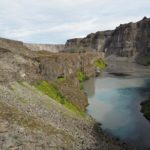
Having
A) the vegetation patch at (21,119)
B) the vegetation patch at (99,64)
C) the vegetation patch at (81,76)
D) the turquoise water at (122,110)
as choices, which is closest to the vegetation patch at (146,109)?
the turquoise water at (122,110)

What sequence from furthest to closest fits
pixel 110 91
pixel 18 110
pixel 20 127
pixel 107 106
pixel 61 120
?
pixel 110 91
pixel 107 106
pixel 61 120
pixel 18 110
pixel 20 127

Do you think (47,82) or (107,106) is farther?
(107,106)

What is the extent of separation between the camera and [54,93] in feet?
196

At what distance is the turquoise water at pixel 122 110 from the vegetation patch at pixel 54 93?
14.0 ft

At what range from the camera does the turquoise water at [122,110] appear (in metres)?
48.0

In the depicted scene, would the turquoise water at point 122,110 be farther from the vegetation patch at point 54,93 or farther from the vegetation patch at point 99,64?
the vegetation patch at point 99,64

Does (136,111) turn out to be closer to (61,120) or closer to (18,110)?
(61,120)

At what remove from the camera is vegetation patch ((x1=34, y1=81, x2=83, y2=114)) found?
57622 millimetres

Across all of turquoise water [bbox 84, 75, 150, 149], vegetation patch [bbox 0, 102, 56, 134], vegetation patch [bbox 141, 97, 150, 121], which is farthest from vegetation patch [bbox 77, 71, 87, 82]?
vegetation patch [bbox 0, 102, 56, 134]

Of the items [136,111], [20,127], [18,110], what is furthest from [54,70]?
[20,127]

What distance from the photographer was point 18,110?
4006 centimetres

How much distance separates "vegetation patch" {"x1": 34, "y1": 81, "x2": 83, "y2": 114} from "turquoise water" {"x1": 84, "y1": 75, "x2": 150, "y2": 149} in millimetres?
4257

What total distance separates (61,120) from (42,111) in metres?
2.66

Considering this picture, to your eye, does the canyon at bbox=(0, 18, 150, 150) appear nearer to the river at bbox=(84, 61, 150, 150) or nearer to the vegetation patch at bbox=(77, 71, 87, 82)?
the river at bbox=(84, 61, 150, 150)
